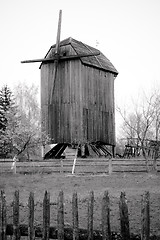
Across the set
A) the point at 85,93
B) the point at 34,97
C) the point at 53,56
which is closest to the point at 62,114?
the point at 85,93

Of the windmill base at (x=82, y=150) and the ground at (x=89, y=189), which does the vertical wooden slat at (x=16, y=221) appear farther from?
the windmill base at (x=82, y=150)

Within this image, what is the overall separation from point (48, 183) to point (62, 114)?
10.6 metres

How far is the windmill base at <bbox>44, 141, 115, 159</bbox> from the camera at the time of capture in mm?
26444

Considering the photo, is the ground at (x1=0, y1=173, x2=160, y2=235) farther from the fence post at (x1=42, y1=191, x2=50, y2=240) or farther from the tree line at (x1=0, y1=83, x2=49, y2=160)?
the tree line at (x1=0, y1=83, x2=49, y2=160)

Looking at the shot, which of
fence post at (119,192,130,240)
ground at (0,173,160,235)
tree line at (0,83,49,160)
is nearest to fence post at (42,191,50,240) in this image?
fence post at (119,192,130,240)

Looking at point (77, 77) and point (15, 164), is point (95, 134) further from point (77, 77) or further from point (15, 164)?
point (15, 164)

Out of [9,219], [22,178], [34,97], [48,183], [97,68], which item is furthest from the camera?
[34,97]

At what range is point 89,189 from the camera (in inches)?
574

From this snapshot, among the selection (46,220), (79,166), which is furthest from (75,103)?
(46,220)

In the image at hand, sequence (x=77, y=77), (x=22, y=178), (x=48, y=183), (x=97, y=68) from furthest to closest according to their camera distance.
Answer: (x=97, y=68) < (x=77, y=77) < (x=22, y=178) < (x=48, y=183)

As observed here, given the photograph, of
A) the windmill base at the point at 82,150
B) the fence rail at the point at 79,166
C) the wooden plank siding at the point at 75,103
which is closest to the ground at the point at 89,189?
the fence rail at the point at 79,166

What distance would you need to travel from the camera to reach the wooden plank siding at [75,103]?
84.5ft

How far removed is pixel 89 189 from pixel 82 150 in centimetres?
1161

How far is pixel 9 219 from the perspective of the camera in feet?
30.0
